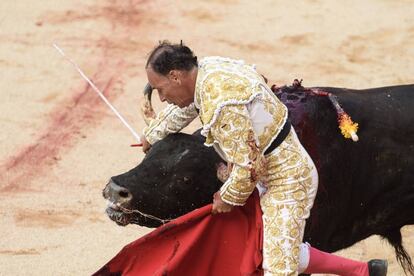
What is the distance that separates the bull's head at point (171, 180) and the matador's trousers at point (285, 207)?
0.80 meters

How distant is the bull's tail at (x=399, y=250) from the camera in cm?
659

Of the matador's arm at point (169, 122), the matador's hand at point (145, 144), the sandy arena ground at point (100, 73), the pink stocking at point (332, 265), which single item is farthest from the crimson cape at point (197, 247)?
the sandy arena ground at point (100, 73)

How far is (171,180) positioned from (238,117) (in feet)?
3.74

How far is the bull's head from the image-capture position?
18.3 feet

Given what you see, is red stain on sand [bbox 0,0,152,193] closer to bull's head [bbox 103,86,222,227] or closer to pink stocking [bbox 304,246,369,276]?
bull's head [bbox 103,86,222,227]

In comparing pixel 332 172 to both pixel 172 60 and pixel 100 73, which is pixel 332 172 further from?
pixel 100 73

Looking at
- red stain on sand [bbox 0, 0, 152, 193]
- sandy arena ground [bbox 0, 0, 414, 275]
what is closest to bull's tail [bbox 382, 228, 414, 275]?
sandy arena ground [bbox 0, 0, 414, 275]

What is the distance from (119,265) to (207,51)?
226 inches

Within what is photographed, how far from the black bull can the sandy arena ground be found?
1.20m

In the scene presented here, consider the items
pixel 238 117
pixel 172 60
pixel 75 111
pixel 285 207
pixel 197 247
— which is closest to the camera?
pixel 238 117

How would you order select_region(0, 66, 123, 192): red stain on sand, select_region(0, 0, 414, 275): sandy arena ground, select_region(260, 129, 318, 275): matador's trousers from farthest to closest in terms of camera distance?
select_region(0, 66, 123, 192): red stain on sand < select_region(0, 0, 414, 275): sandy arena ground < select_region(260, 129, 318, 275): matador's trousers

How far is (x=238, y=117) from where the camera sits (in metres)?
4.63

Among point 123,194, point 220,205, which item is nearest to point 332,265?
point 220,205

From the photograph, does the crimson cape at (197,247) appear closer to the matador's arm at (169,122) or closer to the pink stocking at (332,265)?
the pink stocking at (332,265)
